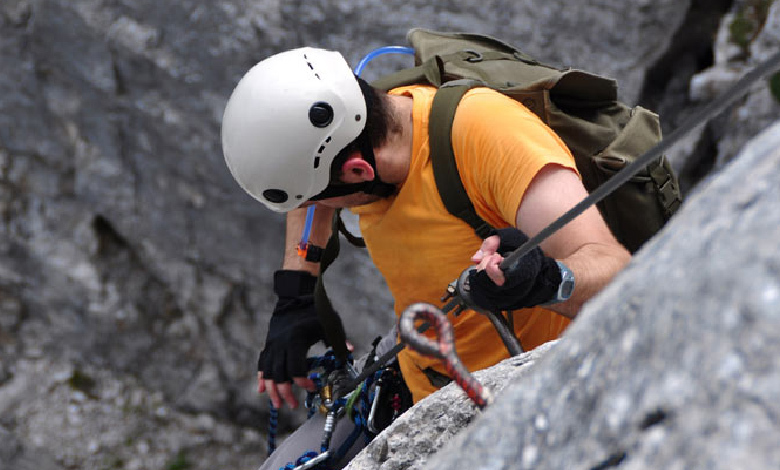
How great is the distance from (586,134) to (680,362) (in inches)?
75.3

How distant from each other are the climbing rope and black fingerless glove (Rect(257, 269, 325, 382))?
2082 mm

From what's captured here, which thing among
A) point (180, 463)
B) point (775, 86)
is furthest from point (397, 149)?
point (180, 463)

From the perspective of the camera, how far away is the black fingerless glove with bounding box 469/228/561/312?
1773 millimetres

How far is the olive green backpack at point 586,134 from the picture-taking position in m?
2.35

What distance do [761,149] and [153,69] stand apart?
5.87m

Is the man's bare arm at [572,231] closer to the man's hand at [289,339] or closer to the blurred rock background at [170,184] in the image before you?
the man's hand at [289,339]

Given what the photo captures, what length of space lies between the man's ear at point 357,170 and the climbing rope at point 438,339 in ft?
5.01

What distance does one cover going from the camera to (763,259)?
645 millimetres

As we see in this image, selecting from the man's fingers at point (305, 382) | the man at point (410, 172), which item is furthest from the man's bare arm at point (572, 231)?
the man's fingers at point (305, 382)

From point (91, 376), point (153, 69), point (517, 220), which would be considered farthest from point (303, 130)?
point (91, 376)

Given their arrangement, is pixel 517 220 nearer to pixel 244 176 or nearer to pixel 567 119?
pixel 567 119

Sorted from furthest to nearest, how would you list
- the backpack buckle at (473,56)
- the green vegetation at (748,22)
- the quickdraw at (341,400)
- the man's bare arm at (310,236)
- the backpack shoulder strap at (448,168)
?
the green vegetation at (748,22)
the man's bare arm at (310,236)
the backpack buckle at (473,56)
the quickdraw at (341,400)
the backpack shoulder strap at (448,168)

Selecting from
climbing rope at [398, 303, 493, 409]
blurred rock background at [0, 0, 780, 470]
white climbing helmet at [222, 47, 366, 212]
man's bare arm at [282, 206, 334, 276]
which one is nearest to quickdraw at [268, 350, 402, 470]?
man's bare arm at [282, 206, 334, 276]

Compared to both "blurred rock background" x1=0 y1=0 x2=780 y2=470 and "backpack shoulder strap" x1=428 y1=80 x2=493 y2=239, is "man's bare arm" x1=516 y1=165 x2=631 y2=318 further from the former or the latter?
"blurred rock background" x1=0 y1=0 x2=780 y2=470
